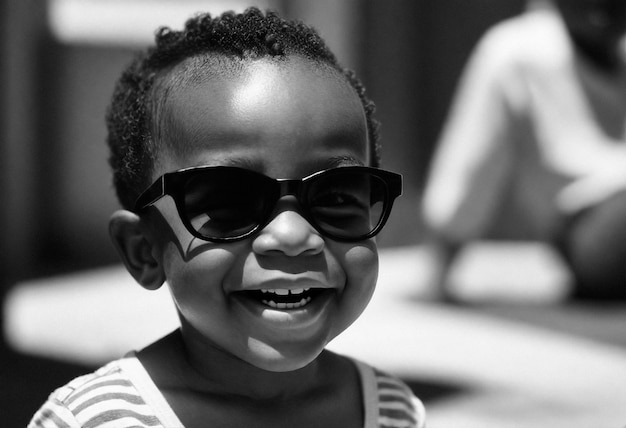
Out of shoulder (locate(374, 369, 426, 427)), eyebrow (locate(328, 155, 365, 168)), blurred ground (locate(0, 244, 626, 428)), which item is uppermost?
eyebrow (locate(328, 155, 365, 168))

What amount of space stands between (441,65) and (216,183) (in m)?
6.84

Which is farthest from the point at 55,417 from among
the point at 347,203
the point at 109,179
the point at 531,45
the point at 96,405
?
the point at 109,179

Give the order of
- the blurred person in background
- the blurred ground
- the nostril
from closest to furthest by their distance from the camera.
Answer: the nostril < the blurred ground < the blurred person in background

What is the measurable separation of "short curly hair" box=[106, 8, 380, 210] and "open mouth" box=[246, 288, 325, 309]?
1.06 ft

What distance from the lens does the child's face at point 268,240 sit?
153 cm

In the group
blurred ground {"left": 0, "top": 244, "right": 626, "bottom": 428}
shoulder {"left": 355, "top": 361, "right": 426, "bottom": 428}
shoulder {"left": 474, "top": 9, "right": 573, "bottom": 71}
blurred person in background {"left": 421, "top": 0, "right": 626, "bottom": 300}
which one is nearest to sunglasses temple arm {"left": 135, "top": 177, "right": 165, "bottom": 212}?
shoulder {"left": 355, "top": 361, "right": 426, "bottom": 428}

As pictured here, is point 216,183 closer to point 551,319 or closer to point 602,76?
point 551,319

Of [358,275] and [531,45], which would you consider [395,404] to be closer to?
[358,275]

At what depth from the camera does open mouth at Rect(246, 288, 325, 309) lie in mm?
1547

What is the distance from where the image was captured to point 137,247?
1752mm

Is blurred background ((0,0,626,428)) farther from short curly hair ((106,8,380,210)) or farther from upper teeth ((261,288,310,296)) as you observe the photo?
upper teeth ((261,288,310,296))

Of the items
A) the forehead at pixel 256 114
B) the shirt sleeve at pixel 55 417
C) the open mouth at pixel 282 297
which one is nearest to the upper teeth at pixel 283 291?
the open mouth at pixel 282 297

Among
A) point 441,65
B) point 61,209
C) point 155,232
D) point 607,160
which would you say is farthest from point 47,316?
point 441,65

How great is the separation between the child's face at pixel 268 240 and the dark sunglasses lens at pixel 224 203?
2 centimetres
